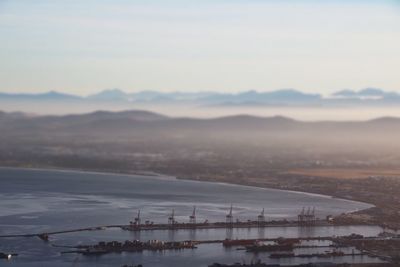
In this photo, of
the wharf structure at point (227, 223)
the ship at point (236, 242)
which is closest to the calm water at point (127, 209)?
the ship at point (236, 242)

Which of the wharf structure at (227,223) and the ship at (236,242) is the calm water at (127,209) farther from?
the wharf structure at (227,223)

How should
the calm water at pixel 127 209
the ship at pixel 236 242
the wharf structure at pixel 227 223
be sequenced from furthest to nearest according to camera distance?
the wharf structure at pixel 227 223
the ship at pixel 236 242
the calm water at pixel 127 209

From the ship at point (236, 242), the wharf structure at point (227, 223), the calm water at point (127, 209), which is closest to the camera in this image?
the calm water at point (127, 209)

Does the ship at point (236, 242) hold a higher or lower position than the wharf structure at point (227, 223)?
lower

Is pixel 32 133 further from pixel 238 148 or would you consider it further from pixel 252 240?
pixel 252 240

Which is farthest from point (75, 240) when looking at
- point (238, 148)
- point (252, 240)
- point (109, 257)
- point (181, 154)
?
point (238, 148)

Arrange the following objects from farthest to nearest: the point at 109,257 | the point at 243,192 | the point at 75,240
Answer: the point at 243,192, the point at 75,240, the point at 109,257

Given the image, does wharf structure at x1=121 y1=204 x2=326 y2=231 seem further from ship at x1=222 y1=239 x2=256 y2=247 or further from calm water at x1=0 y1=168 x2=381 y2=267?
ship at x1=222 y1=239 x2=256 y2=247

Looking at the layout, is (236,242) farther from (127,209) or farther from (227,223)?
(127,209)

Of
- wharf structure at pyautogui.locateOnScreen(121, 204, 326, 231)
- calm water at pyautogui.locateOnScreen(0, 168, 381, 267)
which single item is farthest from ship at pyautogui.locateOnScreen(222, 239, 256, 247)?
wharf structure at pyautogui.locateOnScreen(121, 204, 326, 231)
